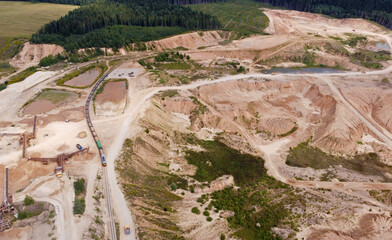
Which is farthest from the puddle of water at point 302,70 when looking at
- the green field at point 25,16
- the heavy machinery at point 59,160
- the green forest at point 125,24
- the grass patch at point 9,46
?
the green field at point 25,16

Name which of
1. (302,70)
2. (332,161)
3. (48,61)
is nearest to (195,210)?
(332,161)

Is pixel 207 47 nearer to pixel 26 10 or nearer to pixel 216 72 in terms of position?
pixel 216 72

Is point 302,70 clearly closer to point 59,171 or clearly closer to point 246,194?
point 246,194

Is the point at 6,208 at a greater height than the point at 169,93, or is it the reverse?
the point at 169,93

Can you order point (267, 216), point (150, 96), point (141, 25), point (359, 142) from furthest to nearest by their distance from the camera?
point (141, 25)
point (150, 96)
point (359, 142)
point (267, 216)

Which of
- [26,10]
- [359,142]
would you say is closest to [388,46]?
[359,142]

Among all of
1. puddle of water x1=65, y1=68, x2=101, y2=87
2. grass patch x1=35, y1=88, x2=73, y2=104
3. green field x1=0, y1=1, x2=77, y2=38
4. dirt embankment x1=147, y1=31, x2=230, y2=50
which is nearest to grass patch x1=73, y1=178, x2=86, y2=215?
grass patch x1=35, y1=88, x2=73, y2=104
